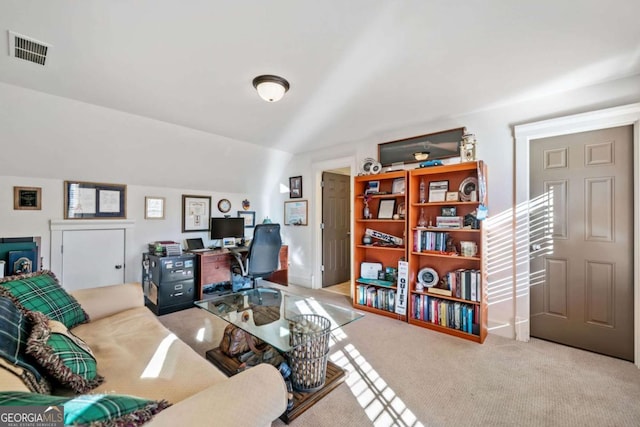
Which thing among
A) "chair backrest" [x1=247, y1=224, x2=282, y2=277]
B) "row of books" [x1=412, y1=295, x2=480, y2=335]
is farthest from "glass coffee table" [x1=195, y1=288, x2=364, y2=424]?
"row of books" [x1=412, y1=295, x2=480, y2=335]

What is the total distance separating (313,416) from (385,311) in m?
1.84

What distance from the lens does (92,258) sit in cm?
331

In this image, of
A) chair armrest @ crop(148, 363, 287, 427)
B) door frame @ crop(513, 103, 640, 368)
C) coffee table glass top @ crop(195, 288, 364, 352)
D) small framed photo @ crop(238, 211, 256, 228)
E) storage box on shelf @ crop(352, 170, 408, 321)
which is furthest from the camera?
small framed photo @ crop(238, 211, 256, 228)

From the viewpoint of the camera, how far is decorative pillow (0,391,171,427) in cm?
68

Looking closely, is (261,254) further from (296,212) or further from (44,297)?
(44,297)

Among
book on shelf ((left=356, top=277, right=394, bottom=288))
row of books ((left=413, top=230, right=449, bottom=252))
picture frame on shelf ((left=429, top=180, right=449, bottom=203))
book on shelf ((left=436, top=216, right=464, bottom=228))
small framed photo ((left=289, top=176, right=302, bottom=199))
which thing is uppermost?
small framed photo ((left=289, top=176, right=302, bottom=199))

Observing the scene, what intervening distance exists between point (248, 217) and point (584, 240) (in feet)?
14.5

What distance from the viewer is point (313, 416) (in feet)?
5.30

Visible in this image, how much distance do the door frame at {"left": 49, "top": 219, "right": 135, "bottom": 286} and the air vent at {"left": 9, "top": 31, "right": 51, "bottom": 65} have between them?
6.16 feet

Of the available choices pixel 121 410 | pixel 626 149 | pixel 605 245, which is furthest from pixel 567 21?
pixel 121 410

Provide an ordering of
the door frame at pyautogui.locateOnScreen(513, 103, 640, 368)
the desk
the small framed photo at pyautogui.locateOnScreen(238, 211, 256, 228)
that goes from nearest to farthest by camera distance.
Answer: the door frame at pyautogui.locateOnScreen(513, 103, 640, 368) → the desk → the small framed photo at pyautogui.locateOnScreen(238, 211, 256, 228)

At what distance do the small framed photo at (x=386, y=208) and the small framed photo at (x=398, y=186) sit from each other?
0.49 feet

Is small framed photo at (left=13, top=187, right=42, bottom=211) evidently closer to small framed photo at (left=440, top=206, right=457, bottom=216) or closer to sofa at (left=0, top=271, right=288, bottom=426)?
sofa at (left=0, top=271, right=288, bottom=426)

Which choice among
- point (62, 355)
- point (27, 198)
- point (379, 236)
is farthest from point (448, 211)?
point (27, 198)
